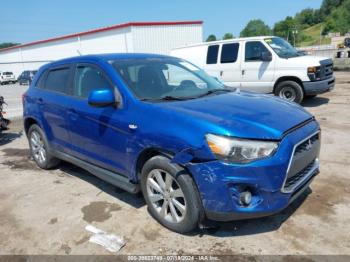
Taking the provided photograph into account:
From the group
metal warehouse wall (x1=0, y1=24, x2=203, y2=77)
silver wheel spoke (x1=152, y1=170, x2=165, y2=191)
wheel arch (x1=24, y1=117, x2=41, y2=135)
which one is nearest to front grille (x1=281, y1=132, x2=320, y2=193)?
silver wheel spoke (x1=152, y1=170, x2=165, y2=191)

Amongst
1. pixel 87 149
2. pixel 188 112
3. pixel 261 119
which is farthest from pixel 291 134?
pixel 87 149

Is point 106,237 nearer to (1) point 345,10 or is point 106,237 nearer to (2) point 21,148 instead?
(2) point 21,148

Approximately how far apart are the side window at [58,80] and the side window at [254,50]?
6.42 metres

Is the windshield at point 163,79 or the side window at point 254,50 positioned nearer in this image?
the windshield at point 163,79

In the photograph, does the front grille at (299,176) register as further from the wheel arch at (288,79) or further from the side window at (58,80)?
the wheel arch at (288,79)

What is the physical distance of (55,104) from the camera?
15.9 ft

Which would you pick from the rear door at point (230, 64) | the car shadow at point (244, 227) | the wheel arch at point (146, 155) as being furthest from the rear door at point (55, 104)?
the rear door at point (230, 64)

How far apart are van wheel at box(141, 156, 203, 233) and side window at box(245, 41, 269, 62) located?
7.34 metres

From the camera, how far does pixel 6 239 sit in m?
3.56

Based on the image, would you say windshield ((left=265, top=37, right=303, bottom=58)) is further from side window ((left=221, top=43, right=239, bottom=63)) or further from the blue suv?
the blue suv

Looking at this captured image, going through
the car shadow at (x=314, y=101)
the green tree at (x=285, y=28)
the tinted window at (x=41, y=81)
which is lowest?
the car shadow at (x=314, y=101)

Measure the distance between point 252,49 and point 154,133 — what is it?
7.53m

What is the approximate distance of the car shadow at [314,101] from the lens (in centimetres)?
1017

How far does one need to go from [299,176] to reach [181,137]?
1.25 m
